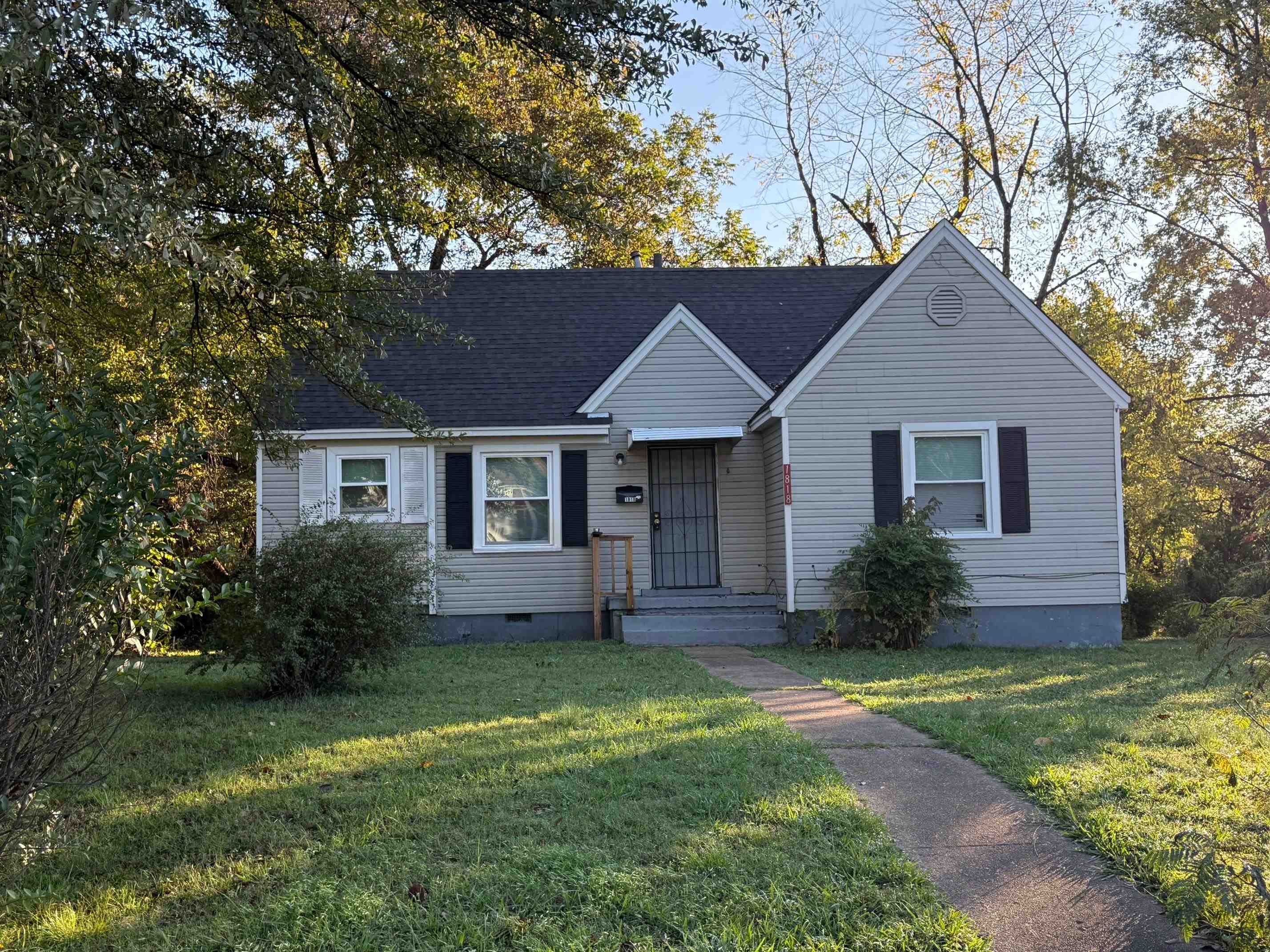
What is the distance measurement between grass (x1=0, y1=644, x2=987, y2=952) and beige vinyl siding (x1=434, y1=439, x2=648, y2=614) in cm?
721

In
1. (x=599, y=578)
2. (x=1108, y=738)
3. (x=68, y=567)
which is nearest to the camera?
(x=68, y=567)

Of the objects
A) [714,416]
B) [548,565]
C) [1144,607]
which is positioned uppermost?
[714,416]

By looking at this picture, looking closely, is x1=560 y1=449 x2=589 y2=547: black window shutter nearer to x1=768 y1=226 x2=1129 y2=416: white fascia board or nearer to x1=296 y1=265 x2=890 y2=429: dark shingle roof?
x1=296 y1=265 x2=890 y2=429: dark shingle roof

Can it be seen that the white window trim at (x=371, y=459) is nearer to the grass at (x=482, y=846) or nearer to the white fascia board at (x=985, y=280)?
the white fascia board at (x=985, y=280)

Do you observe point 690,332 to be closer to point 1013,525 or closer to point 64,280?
point 1013,525

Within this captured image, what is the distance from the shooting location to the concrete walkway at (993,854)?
3744 millimetres

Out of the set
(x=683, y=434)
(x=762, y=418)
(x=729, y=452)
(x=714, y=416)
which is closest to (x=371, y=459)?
(x=683, y=434)

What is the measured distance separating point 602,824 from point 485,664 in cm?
684

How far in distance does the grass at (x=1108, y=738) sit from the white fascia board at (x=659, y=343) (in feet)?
16.6

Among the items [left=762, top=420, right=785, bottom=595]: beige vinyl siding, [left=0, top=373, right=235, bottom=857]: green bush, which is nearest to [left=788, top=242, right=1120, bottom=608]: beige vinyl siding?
[left=762, top=420, right=785, bottom=595]: beige vinyl siding

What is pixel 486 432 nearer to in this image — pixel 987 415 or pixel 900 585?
pixel 900 585

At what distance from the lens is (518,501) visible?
49.3 ft

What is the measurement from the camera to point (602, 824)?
191 inches

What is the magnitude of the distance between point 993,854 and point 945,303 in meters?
10.4
